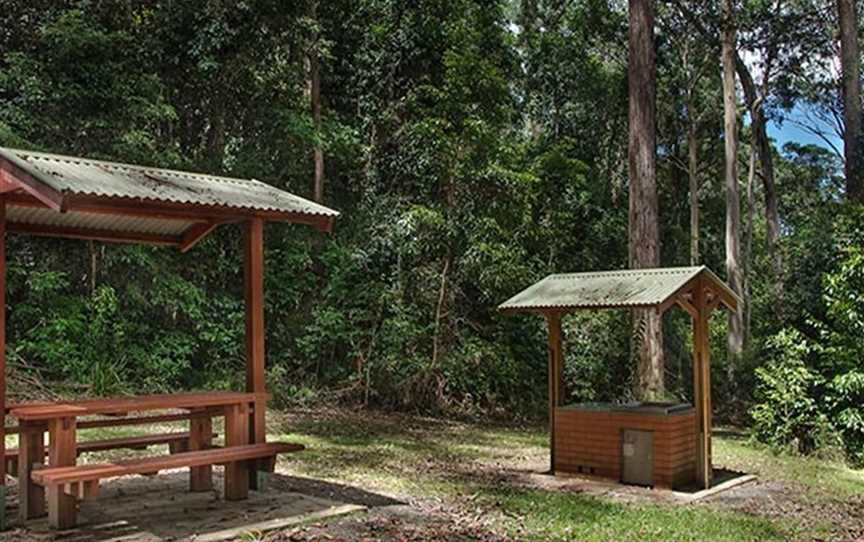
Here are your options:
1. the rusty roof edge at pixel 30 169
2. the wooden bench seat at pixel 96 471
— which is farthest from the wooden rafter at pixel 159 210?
the wooden bench seat at pixel 96 471

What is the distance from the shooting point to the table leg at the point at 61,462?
17.7 feet

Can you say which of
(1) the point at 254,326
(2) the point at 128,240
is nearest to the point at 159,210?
(1) the point at 254,326

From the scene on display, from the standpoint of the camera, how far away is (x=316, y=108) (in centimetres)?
1580

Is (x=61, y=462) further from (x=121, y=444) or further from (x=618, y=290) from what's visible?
(x=618, y=290)

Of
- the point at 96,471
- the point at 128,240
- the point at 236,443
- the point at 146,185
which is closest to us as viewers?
the point at 96,471

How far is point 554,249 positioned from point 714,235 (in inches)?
347

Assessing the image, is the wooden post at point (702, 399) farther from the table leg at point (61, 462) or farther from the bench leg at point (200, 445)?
the table leg at point (61, 462)

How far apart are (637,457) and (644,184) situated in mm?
5988

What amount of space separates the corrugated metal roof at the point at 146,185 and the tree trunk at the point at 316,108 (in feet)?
27.0

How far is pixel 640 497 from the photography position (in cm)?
748

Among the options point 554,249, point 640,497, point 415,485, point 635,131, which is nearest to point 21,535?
point 415,485

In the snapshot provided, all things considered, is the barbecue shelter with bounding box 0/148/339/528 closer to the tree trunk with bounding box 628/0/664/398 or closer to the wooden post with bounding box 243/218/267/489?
the wooden post with bounding box 243/218/267/489

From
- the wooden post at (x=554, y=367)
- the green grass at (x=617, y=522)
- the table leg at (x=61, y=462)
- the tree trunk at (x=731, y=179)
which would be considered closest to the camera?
the table leg at (x=61, y=462)

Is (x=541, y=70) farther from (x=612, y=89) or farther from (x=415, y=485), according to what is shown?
(x=415, y=485)
